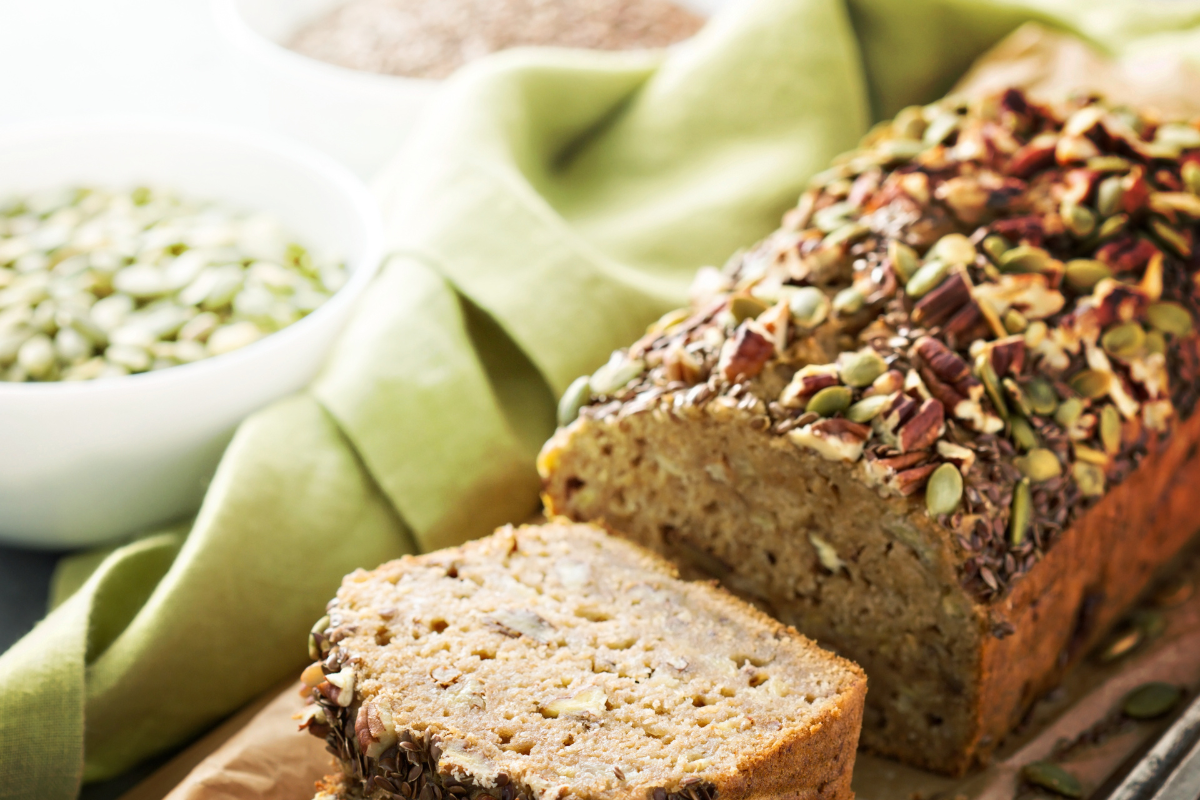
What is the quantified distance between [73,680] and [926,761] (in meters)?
1.63

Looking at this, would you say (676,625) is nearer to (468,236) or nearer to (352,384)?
(352,384)

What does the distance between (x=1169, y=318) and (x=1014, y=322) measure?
424 mm

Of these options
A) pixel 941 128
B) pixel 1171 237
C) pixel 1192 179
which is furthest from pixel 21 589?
pixel 1192 179

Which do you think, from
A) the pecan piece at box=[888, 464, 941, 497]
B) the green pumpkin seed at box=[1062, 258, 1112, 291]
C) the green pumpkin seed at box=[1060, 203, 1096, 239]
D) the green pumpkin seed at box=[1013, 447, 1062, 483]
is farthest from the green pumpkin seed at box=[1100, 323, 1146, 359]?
the pecan piece at box=[888, 464, 941, 497]

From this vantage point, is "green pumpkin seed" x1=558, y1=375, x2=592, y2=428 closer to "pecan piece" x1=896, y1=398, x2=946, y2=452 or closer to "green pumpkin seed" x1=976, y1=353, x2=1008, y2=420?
"pecan piece" x1=896, y1=398, x2=946, y2=452

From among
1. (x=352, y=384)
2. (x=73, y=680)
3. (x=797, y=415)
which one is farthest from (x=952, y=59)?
(x=73, y=680)

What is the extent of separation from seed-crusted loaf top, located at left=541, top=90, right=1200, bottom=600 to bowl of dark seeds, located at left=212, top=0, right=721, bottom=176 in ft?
4.40

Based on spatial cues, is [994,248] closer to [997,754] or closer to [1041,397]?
[1041,397]

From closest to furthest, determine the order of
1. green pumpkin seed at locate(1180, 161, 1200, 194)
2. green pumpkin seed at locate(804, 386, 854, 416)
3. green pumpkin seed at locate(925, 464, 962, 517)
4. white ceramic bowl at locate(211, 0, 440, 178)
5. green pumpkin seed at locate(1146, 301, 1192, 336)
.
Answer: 1. green pumpkin seed at locate(925, 464, 962, 517)
2. green pumpkin seed at locate(804, 386, 854, 416)
3. green pumpkin seed at locate(1146, 301, 1192, 336)
4. green pumpkin seed at locate(1180, 161, 1200, 194)
5. white ceramic bowl at locate(211, 0, 440, 178)

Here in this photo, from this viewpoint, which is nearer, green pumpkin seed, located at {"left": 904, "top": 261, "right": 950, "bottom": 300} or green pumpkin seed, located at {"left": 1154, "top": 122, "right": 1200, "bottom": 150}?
green pumpkin seed, located at {"left": 904, "top": 261, "right": 950, "bottom": 300}

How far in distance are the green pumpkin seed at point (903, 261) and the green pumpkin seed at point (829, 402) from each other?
0.36 metres

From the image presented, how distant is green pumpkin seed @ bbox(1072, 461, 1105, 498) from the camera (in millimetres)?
2080

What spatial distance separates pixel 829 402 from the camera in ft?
6.47

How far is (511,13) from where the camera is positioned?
12.2ft
